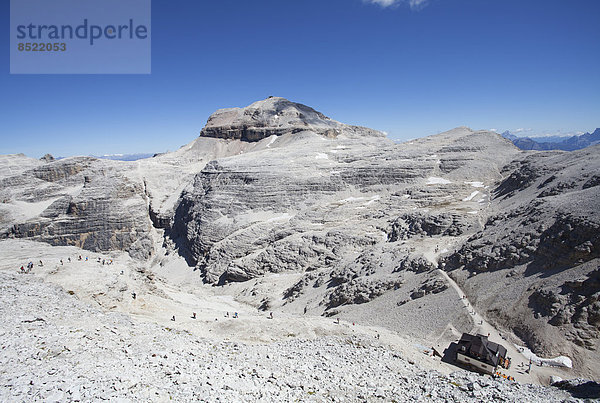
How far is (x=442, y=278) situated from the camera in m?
31.9

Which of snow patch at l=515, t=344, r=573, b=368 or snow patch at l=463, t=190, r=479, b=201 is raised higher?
snow patch at l=463, t=190, r=479, b=201

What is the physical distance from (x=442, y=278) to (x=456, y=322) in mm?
6397

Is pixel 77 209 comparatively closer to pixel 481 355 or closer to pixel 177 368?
pixel 177 368

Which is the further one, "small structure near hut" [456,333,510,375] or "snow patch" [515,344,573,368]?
"snow patch" [515,344,573,368]

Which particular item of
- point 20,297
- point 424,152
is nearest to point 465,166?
point 424,152

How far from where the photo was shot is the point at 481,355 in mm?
19094

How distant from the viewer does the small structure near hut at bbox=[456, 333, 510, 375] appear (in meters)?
18.8

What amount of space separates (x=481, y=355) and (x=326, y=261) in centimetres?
3285

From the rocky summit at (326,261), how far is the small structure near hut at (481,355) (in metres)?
1.08

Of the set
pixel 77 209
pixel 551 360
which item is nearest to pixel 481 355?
pixel 551 360

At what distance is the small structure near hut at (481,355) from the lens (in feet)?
61.6

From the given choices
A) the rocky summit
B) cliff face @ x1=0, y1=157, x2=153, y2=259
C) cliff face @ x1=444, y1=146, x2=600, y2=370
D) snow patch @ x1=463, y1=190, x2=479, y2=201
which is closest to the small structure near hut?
the rocky summit

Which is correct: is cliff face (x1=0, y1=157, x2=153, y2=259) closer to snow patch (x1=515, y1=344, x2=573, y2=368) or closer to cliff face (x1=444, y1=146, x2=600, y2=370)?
cliff face (x1=444, y1=146, x2=600, y2=370)

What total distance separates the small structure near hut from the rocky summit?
1.08 m
